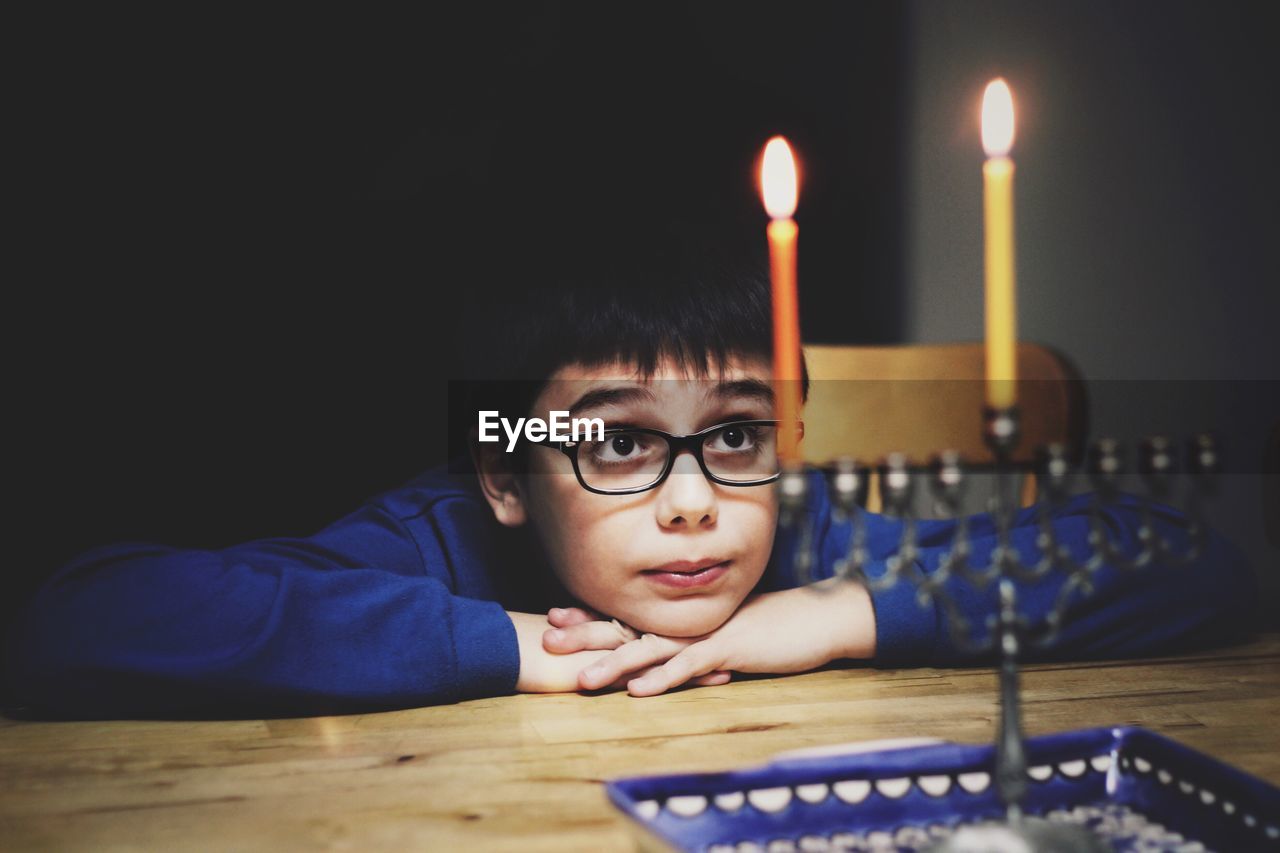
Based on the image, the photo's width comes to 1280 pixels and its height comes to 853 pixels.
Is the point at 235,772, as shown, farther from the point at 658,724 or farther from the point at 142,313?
the point at 142,313

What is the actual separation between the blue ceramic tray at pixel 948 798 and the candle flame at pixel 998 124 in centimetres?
29

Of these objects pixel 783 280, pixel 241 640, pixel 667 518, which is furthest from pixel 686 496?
pixel 783 280

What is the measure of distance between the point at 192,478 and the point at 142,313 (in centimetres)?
21

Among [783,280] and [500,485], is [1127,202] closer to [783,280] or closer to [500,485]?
[500,485]

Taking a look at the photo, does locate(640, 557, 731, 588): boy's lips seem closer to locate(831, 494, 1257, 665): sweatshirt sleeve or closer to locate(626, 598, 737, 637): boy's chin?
locate(626, 598, 737, 637): boy's chin

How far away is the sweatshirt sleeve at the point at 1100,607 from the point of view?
3.63ft

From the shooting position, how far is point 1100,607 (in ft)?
3.75

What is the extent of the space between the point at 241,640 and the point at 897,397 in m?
0.95

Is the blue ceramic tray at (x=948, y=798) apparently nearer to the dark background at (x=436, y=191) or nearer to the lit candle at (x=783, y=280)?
the lit candle at (x=783, y=280)

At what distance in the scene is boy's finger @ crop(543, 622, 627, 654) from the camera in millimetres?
1080

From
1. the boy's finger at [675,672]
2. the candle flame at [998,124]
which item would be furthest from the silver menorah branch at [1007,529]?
the boy's finger at [675,672]

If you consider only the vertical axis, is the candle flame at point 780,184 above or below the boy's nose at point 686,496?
above

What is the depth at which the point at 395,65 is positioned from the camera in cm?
150

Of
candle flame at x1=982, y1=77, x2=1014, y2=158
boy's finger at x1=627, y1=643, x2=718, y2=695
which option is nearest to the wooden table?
boy's finger at x1=627, y1=643, x2=718, y2=695
